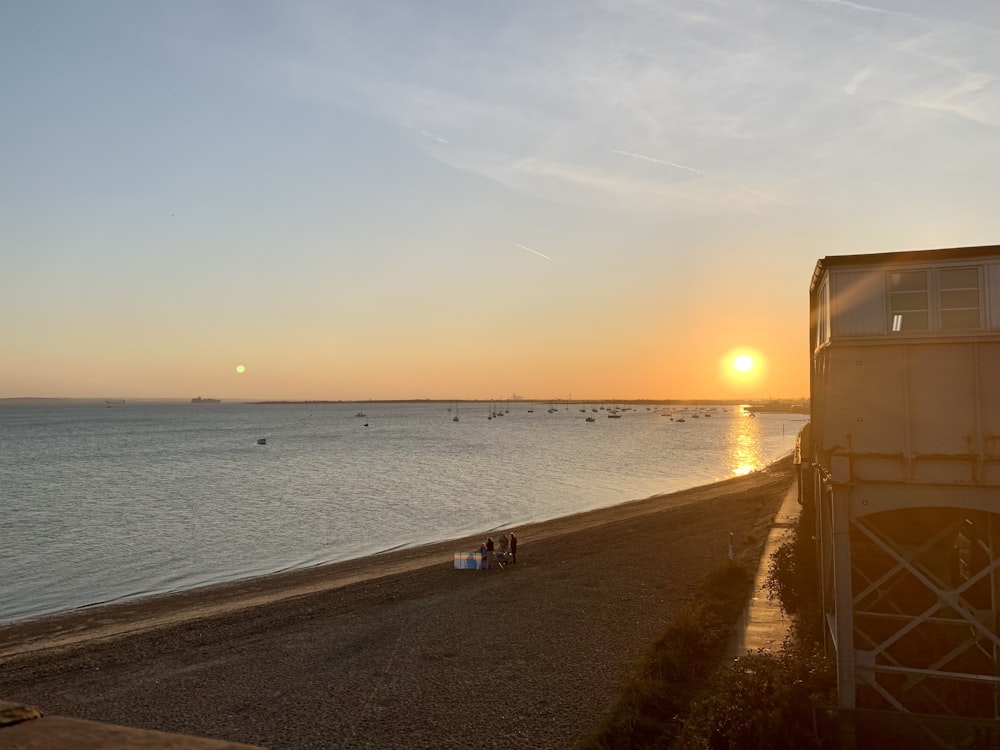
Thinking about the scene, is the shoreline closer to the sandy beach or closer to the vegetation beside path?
the sandy beach

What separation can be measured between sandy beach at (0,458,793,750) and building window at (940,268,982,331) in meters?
11.6

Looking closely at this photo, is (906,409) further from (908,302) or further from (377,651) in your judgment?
(377,651)

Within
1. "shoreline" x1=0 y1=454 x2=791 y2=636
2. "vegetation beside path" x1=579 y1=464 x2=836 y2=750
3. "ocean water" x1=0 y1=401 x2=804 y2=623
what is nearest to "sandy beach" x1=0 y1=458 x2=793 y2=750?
"shoreline" x1=0 y1=454 x2=791 y2=636

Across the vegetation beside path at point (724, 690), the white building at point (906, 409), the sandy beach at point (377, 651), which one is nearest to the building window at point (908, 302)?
the white building at point (906, 409)

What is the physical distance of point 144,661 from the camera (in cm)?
2178

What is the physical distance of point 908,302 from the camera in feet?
41.8

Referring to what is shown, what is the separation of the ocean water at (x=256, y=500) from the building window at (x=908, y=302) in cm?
3318

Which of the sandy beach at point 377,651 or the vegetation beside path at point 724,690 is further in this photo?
the sandy beach at point 377,651

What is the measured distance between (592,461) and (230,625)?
79.2m

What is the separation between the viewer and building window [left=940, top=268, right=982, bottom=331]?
1230 centimetres

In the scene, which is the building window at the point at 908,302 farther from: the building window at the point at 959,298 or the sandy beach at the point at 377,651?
the sandy beach at the point at 377,651

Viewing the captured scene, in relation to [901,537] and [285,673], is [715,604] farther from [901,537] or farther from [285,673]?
[285,673]

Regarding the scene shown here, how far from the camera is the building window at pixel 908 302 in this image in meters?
12.6

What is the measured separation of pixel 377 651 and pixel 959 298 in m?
18.4
